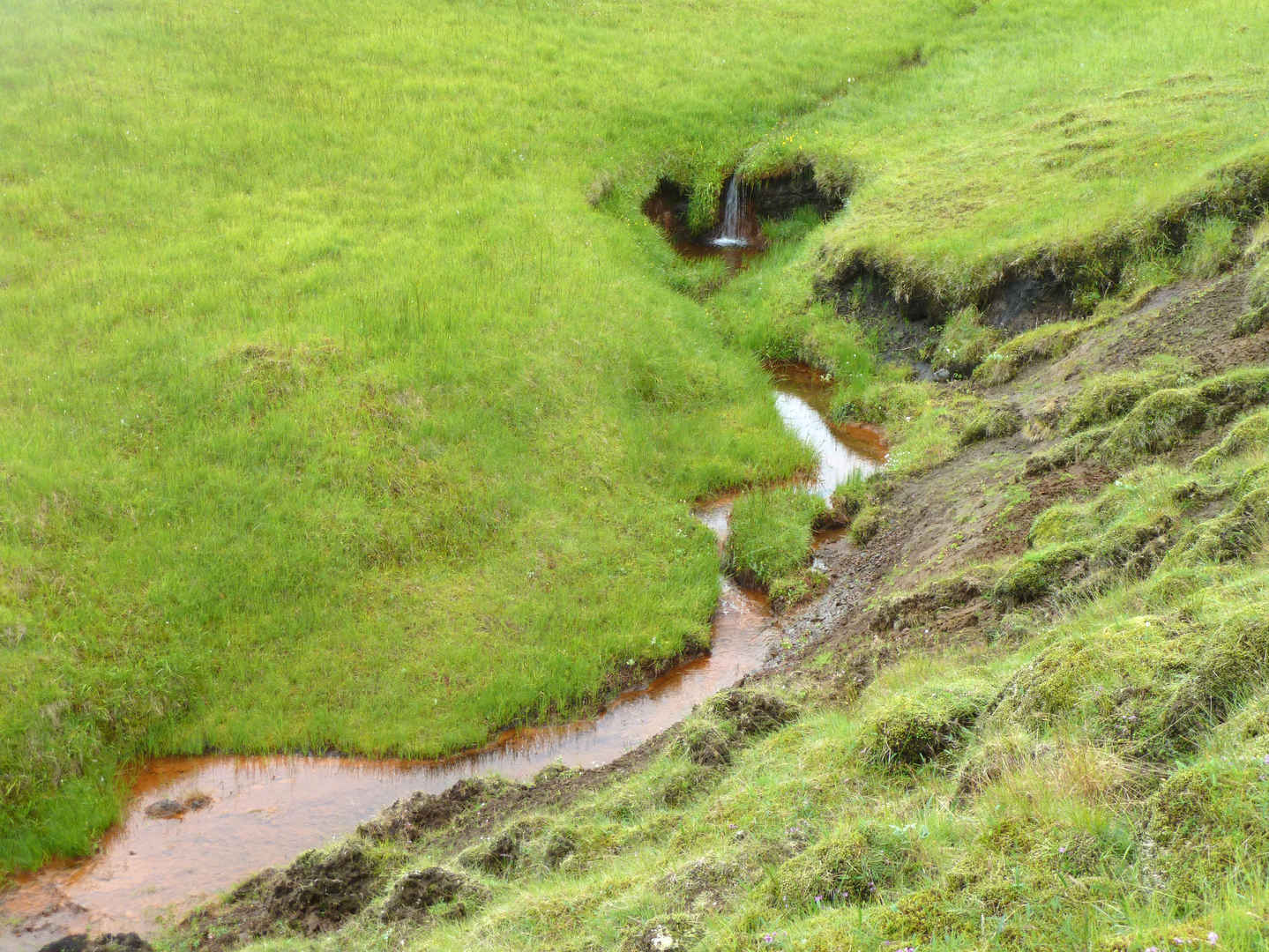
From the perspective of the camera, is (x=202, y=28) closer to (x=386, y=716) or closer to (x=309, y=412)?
(x=309, y=412)

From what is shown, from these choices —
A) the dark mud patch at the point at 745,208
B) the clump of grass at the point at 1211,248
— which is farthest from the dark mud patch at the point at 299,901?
the dark mud patch at the point at 745,208

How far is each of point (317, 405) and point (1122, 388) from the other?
36.8 ft

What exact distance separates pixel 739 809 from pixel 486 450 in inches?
354

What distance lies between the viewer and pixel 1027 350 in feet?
54.5

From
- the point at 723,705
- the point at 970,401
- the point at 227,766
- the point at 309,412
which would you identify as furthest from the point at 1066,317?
the point at 227,766

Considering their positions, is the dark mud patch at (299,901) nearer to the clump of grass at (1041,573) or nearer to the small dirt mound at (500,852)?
the small dirt mound at (500,852)

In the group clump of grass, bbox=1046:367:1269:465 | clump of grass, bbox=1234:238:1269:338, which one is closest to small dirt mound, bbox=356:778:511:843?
clump of grass, bbox=1046:367:1269:465

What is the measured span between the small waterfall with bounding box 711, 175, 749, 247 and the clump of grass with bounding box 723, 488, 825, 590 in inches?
485

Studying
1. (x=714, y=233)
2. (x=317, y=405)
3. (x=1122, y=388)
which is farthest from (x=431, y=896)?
(x=714, y=233)

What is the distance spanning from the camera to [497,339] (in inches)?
669

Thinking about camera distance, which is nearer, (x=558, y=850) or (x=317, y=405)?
(x=558, y=850)

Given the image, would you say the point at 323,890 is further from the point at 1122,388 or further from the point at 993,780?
the point at 1122,388

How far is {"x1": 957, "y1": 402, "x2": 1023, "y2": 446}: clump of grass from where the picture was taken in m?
14.8

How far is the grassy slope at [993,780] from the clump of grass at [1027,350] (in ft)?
14.0
